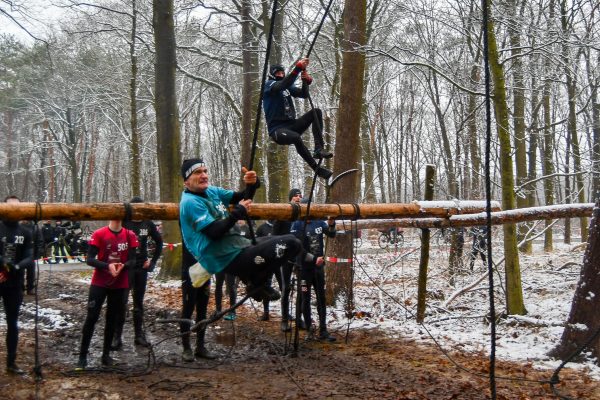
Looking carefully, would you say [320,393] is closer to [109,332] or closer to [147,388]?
[147,388]

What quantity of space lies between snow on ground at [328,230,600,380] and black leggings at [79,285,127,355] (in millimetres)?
3613

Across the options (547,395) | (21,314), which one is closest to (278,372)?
(547,395)

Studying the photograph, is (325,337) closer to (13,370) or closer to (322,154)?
(322,154)

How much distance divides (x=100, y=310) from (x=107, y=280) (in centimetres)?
42

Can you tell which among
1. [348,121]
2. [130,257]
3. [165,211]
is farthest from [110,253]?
[348,121]

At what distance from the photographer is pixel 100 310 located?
6.44 metres

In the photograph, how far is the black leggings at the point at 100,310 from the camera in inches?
245

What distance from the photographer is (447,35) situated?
13.0 metres

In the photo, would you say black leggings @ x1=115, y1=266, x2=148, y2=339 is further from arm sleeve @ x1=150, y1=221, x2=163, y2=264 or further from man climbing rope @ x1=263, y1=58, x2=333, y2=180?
man climbing rope @ x1=263, y1=58, x2=333, y2=180

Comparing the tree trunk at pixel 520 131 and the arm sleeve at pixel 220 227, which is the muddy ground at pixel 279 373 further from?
the tree trunk at pixel 520 131

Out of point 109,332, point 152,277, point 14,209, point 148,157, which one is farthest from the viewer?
point 148,157

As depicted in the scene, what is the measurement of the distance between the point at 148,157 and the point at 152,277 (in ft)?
72.8

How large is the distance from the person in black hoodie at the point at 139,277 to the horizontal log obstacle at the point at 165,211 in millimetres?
1083

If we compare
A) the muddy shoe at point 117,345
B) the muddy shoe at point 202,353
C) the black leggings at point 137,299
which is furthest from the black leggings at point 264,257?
the muddy shoe at point 117,345
